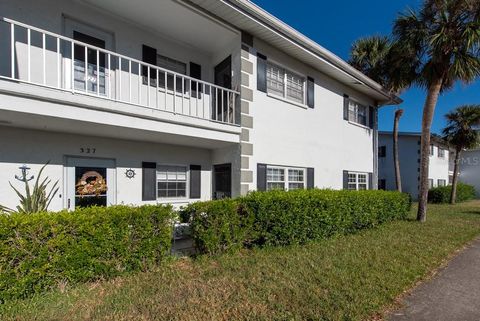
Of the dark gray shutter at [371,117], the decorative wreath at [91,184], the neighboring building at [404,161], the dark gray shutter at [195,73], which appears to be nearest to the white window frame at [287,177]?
the dark gray shutter at [195,73]

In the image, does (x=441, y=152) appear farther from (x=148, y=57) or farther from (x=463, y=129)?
(x=148, y=57)

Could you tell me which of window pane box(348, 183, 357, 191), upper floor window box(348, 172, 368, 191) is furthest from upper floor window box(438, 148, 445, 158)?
window pane box(348, 183, 357, 191)

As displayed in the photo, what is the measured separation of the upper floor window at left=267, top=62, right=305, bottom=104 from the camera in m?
9.04

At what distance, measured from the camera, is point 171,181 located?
8.35m

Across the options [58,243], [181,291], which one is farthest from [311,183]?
[58,243]

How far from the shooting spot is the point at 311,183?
33.1ft

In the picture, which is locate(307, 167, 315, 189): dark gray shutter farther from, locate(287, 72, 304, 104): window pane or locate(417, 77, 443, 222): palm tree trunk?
locate(417, 77, 443, 222): palm tree trunk

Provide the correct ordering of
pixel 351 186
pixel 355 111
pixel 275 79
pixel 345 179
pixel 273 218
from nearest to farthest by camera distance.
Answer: pixel 273 218 < pixel 275 79 < pixel 345 179 < pixel 351 186 < pixel 355 111

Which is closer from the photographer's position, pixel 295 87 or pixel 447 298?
pixel 447 298

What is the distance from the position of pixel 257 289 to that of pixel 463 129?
24.7 metres

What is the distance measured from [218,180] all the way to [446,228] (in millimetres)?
8608

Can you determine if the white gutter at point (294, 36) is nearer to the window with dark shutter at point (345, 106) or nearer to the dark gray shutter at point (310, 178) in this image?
the window with dark shutter at point (345, 106)

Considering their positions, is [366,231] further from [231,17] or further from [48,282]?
[48,282]

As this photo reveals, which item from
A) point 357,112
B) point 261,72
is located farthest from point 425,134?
point 261,72
